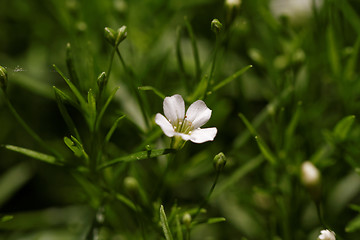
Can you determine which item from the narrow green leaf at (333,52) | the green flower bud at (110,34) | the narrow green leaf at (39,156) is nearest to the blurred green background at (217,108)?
the narrow green leaf at (333,52)

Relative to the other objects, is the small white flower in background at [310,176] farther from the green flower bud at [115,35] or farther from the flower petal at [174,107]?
the green flower bud at [115,35]

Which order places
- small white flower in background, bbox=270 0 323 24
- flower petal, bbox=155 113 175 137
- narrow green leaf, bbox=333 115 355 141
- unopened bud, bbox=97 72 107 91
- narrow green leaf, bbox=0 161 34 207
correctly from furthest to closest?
small white flower in background, bbox=270 0 323 24 < narrow green leaf, bbox=0 161 34 207 < narrow green leaf, bbox=333 115 355 141 < unopened bud, bbox=97 72 107 91 < flower petal, bbox=155 113 175 137

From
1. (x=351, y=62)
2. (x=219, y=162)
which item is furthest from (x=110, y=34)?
(x=351, y=62)

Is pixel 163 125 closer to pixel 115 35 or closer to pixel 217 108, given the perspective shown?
pixel 115 35

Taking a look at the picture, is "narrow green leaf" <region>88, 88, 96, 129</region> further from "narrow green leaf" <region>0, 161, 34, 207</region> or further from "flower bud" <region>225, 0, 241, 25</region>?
"narrow green leaf" <region>0, 161, 34, 207</region>

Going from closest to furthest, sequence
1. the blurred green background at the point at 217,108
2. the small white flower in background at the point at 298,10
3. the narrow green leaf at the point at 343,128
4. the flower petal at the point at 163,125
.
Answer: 1. the flower petal at the point at 163,125
2. the narrow green leaf at the point at 343,128
3. the blurred green background at the point at 217,108
4. the small white flower in background at the point at 298,10


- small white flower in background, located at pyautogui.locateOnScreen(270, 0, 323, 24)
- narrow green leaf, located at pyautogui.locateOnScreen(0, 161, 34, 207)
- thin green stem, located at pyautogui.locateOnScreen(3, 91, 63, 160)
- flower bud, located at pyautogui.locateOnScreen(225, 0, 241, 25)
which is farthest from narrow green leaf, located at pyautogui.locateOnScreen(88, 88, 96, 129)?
small white flower in background, located at pyautogui.locateOnScreen(270, 0, 323, 24)

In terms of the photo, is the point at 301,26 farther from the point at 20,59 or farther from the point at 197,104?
the point at 20,59
